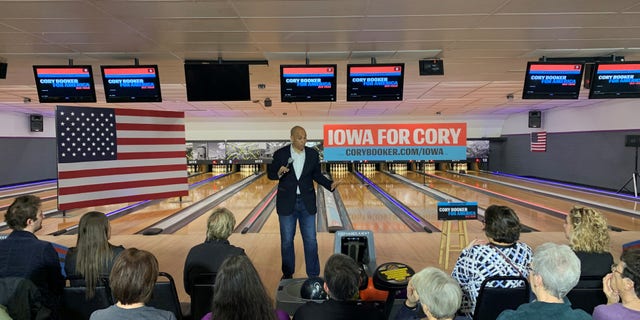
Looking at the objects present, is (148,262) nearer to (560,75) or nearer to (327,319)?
(327,319)

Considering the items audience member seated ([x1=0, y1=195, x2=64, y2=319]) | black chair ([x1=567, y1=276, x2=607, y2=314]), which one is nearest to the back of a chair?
black chair ([x1=567, y1=276, x2=607, y2=314])

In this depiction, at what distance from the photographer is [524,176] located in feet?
46.9

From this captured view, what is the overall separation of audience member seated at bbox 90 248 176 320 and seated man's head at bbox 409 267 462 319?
0.97 metres

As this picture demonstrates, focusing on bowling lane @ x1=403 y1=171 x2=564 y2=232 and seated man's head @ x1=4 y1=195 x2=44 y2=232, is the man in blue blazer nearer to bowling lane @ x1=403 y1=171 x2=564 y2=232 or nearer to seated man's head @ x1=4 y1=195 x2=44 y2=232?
seated man's head @ x1=4 y1=195 x2=44 y2=232

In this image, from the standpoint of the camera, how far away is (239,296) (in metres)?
1.52

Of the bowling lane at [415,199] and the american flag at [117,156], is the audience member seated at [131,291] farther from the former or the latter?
the bowling lane at [415,199]

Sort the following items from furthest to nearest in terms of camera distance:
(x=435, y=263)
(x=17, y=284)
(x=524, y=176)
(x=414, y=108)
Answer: (x=524, y=176) < (x=414, y=108) < (x=435, y=263) < (x=17, y=284)

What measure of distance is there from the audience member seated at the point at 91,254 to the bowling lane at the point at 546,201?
6953 millimetres

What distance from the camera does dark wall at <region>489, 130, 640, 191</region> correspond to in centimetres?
1001

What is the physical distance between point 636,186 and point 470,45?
23.5ft

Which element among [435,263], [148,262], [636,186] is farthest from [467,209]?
[636,186]

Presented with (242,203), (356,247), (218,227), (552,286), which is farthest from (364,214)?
(552,286)

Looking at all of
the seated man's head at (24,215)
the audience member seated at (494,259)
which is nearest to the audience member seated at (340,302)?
the audience member seated at (494,259)

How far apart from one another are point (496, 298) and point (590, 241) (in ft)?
2.85
